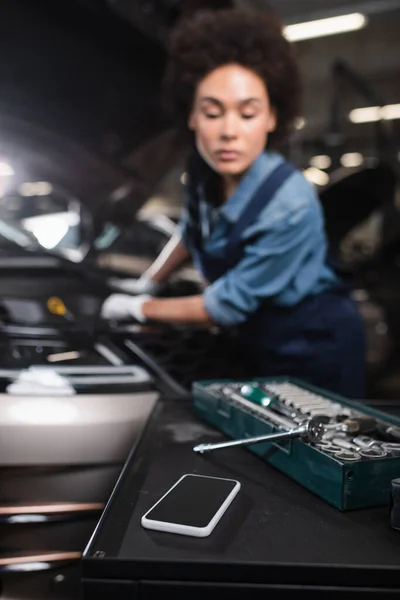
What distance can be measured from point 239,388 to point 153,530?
32 cm

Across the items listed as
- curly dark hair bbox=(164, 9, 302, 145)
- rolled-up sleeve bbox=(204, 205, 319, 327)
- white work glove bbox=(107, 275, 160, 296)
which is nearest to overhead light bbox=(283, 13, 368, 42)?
curly dark hair bbox=(164, 9, 302, 145)

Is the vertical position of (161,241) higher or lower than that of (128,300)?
higher

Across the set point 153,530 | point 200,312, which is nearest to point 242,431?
point 153,530

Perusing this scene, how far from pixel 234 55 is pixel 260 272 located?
0.49m

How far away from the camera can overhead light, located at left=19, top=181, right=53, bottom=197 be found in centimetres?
155

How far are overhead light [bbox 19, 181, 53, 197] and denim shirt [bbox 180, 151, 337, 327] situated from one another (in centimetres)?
61

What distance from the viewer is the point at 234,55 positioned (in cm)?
116

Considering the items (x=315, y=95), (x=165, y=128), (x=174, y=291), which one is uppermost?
(x=315, y=95)

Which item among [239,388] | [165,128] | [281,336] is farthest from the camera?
[165,128]

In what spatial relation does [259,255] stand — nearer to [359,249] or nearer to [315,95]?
[359,249]

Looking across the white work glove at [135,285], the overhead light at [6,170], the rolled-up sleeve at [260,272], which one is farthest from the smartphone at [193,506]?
the overhead light at [6,170]

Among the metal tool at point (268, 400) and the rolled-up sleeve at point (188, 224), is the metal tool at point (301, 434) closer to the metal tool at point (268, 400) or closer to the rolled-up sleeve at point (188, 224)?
the metal tool at point (268, 400)

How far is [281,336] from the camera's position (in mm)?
1173

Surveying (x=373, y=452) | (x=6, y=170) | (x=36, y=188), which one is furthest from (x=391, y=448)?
(x=36, y=188)
